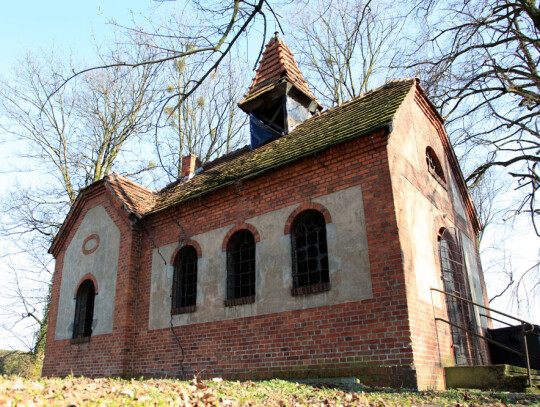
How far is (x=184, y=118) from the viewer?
23.6 metres

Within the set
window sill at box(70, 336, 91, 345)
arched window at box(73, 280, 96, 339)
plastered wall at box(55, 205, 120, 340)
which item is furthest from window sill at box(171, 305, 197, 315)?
arched window at box(73, 280, 96, 339)

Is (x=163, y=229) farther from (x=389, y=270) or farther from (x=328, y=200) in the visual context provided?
(x=389, y=270)

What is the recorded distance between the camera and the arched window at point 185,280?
10.7 meters

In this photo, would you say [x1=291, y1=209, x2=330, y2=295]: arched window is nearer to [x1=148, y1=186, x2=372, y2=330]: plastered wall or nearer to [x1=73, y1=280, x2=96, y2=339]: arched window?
[x1=148, y1=186, x2=372, y2=330]: plastered wall

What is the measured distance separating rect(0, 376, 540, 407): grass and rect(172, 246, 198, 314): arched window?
4366 mm

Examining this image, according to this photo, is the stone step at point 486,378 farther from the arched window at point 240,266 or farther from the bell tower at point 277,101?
the bell tower at point 277,101

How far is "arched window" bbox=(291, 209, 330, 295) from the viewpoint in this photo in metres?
8.38

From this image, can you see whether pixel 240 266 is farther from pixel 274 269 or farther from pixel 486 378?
pixel 486 378

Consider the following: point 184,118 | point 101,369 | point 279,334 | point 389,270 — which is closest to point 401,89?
point 389,270

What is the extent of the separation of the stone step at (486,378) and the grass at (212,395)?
0.66 meters

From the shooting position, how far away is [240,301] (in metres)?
9.24

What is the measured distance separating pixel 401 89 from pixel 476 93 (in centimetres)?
330


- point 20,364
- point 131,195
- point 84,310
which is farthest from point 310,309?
point 20,364

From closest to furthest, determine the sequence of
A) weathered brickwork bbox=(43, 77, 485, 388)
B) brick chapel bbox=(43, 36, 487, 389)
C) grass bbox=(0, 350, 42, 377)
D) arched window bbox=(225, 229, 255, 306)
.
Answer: weathered brickwork bbox=(43, 77, 485, 388) → brick chapel bbox=(43, 36, 487, 389) → arched window bbox=(225, 229, 255, 306) → grass bbox=(0, 350, 42, 377)
